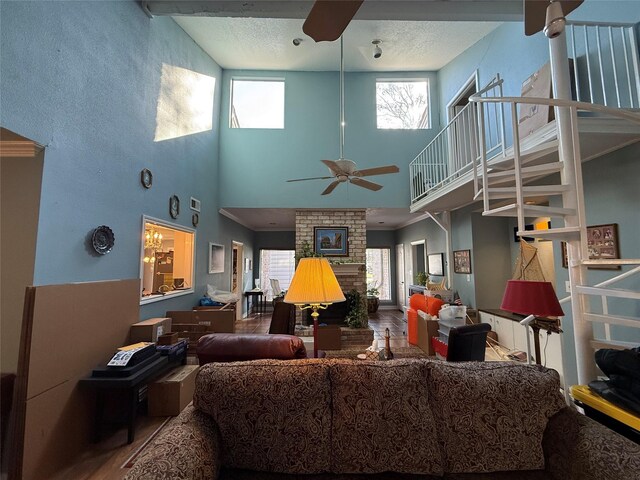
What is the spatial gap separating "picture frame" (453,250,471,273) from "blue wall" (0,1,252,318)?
16.3 feet

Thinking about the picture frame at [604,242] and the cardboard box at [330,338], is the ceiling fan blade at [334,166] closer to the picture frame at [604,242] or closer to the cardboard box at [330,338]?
the picture frame at [604,242]

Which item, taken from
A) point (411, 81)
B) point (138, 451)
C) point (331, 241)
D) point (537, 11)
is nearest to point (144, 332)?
point (138, 451)

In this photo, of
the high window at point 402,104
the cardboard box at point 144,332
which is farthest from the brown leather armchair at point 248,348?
the high window at point 402,104

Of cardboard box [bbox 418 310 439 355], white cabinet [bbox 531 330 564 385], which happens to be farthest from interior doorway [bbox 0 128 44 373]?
white cabinet [bbox 531 330 564 385]

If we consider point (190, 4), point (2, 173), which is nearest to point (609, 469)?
point (2, 173)

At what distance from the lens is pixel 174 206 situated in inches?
160

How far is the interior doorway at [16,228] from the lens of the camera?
209 cm

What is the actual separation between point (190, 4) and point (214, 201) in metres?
3.05

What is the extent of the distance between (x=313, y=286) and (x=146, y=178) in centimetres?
298

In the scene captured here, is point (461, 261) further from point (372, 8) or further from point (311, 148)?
point (372, 8)

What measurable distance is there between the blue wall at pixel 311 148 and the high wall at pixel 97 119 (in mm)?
1260

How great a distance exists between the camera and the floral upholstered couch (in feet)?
4.58

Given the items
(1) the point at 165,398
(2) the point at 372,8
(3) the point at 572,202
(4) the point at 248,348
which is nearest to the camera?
(4) the point at 248,348

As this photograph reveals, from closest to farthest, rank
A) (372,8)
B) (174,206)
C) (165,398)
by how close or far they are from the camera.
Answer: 1. (165,398)
2. (372,8)
3. (174,206)
